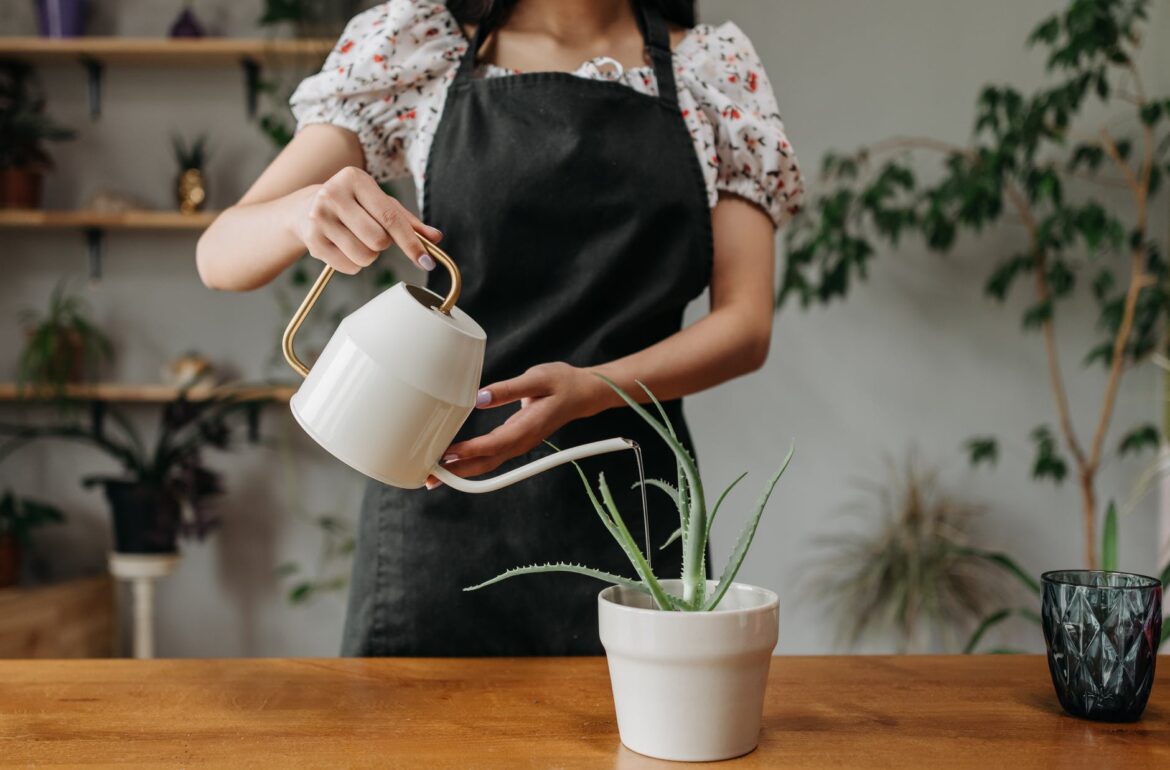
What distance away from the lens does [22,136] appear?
2.61 m

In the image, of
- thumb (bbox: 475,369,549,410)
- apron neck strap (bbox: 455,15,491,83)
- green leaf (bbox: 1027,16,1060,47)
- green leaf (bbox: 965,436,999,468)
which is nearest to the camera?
thumb (bbox: 475,369,549,410)

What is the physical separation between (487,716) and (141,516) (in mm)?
2111

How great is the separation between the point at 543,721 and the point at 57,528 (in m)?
2.56

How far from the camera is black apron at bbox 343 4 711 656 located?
1101mm

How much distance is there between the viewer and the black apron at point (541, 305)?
1101 millimetres

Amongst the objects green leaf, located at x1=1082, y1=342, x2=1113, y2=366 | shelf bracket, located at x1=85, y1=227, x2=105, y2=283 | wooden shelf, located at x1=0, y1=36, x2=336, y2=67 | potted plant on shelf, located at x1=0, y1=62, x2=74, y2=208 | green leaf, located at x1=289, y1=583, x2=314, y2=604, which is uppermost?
wooden shelf, located at x1=0, y1=36, x2=336, y2=67

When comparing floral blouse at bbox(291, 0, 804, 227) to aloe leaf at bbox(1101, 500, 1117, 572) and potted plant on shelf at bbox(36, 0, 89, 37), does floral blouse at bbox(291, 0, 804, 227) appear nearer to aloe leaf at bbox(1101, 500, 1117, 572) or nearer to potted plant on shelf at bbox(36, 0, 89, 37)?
aloe leaf at bbox(1101, 500, 1117, 572)

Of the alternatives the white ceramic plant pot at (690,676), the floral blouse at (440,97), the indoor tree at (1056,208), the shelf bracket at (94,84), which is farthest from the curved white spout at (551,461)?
the shelf bracket at (94,84)

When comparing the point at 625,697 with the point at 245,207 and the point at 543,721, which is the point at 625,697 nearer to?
the point at 543,721

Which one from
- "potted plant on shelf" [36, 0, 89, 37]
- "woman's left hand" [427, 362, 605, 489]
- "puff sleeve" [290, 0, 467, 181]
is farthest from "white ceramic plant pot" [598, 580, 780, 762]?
"potted plant on shelf" [36, 0, 89, 37]

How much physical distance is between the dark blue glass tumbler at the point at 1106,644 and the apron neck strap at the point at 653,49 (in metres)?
0.74

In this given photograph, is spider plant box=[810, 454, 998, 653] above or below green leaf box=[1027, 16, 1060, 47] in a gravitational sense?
below

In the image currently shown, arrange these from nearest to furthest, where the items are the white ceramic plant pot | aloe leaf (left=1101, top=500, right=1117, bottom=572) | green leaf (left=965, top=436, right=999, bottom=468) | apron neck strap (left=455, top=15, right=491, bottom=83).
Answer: the white ceramic plant pot, aloe leaf (left=1101, top=500, right=1117, bottom=572), apron neck strap (left=455, top=15, right=491, bottom=83), green leaf (left=965, top=436, right=999, bottom=468)

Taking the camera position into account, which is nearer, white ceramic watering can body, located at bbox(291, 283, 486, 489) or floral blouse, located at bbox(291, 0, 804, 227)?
white ceramic watering can body, located at bbox(291, 283, 486, 489)
